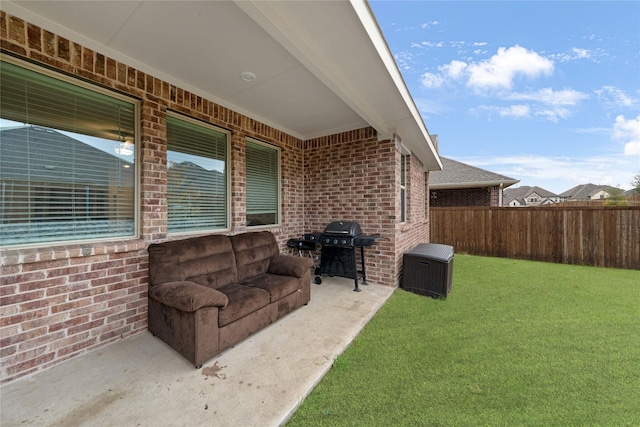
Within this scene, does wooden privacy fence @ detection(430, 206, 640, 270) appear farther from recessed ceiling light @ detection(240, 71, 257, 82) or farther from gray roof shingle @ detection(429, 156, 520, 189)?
recessed ceiling light @ detection(240, 71, 257, 82)

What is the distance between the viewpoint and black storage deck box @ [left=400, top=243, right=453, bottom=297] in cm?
378

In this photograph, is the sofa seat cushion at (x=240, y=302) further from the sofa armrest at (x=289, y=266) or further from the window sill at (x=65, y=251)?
the window sill at (x=65, y=251)

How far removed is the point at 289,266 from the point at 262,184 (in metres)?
1.92

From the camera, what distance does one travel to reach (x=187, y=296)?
2.05 metres

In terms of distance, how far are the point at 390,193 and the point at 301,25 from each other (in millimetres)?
3028

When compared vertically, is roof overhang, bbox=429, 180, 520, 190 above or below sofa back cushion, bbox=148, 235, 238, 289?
above

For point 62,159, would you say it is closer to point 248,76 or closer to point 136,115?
point 136,115

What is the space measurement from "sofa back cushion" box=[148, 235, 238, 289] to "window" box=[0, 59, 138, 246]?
22.4 inches

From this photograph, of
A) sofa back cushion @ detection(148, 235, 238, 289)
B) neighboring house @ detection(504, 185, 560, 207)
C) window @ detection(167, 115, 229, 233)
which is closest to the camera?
sofa back cushion @ detection(148, 235, 238, 289)

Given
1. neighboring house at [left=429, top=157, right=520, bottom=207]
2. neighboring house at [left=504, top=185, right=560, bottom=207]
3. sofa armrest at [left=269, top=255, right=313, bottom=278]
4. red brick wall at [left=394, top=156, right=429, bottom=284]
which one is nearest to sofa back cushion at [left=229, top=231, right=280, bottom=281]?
sofa armrest at [left=269, top=255, right=313, bottom=278]

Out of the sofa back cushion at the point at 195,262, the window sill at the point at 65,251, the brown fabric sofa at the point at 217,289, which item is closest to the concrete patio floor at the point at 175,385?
the brown fabric sofa at the point at 217,289

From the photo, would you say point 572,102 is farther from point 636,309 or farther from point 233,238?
point 233,238

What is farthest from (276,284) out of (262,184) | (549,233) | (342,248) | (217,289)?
(549,233)

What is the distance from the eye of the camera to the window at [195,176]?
3152 mm
